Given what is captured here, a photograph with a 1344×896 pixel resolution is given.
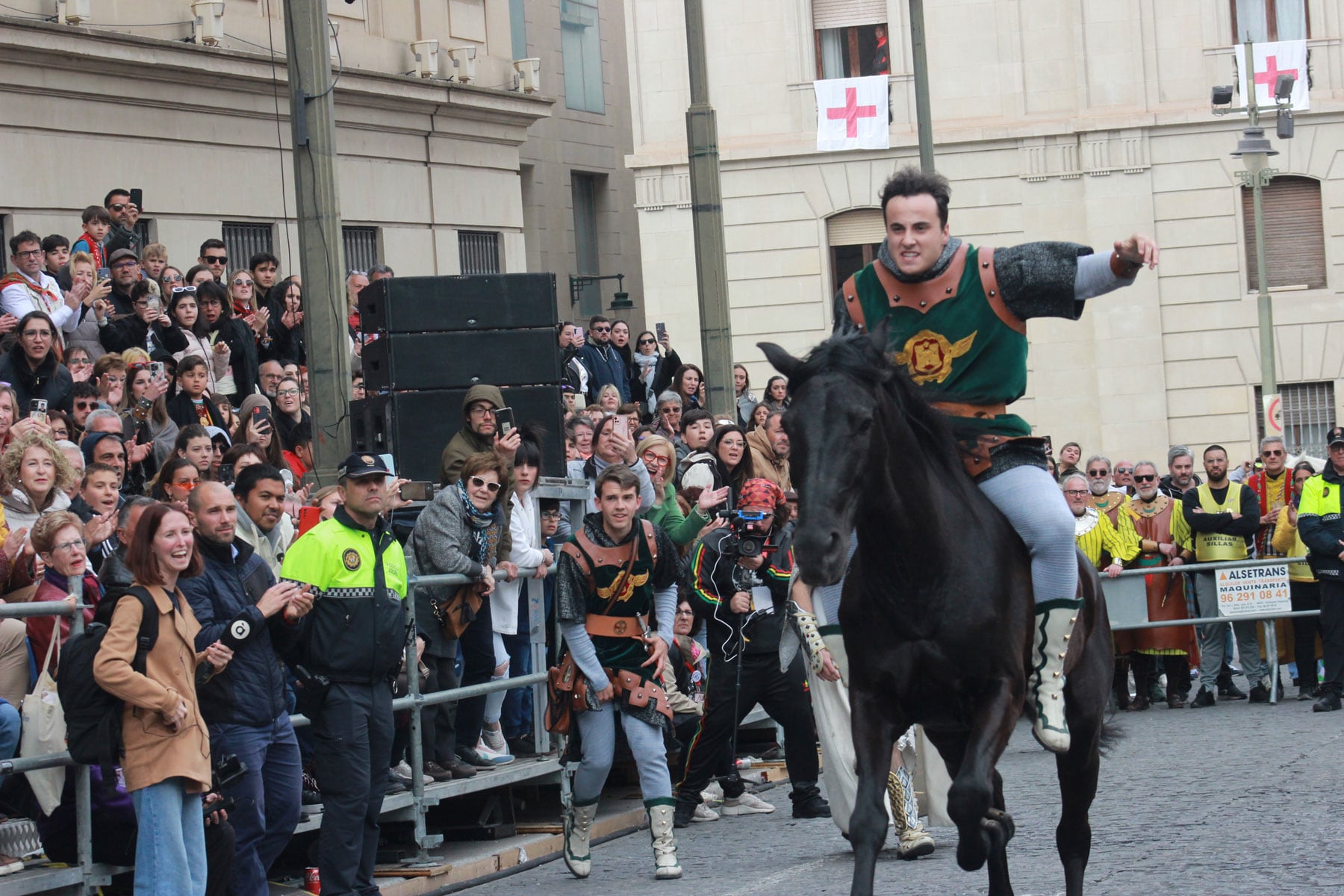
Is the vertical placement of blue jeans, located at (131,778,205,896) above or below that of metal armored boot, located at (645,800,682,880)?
above

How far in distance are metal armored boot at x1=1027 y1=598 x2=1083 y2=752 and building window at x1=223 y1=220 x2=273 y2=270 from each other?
52.6 ft

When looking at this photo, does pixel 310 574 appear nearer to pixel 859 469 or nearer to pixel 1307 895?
pixel 859 469

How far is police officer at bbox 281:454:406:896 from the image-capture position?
29.7 ft

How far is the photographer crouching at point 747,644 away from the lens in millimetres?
11930

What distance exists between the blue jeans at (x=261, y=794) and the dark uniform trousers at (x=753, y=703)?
3624mm

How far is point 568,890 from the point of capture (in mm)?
10094

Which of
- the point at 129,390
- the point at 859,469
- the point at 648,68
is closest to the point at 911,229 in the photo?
the point at 859,469

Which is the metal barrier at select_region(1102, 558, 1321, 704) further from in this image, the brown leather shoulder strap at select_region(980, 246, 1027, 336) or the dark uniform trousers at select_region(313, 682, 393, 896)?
the brown leather shoulder strap at select_region(980, 246, 1027, 336)

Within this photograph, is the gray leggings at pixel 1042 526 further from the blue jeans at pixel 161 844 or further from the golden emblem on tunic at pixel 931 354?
the blue jeans at pixel 161 844

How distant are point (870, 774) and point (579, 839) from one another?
3.99 m

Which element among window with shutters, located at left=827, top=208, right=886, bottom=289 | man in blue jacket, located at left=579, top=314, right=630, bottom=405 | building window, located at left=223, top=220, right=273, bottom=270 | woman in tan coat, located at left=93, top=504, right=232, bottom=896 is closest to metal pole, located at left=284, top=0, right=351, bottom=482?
woman in tan coat, located at left=93, top=504, right=232, bottom=896

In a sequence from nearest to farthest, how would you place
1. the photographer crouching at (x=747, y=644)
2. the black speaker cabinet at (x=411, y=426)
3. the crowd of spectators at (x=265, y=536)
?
1. the crowd of spectators at (x=265, y=536)
2. the photographer crouching at (x=747, y=644)
3. the black speaker cabinet at (x=411, y=426)

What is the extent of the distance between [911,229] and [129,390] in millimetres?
7208

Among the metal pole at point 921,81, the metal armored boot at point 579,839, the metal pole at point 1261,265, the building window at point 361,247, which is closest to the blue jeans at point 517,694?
the metal armored boot at point 579,839
